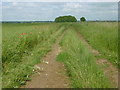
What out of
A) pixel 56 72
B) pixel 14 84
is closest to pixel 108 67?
pixel 56 72

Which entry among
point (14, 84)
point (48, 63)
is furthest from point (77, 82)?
point (48, 63)

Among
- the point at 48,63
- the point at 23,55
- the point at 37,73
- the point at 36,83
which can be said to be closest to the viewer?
the point at 36,83

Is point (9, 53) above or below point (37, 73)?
above

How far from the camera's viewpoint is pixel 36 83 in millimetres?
4934

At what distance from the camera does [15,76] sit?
4980 mm

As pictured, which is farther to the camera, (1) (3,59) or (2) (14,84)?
(1) (3,59)

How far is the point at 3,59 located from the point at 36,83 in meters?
1.81

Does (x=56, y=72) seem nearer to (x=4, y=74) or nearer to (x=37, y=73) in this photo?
(x=37, y=73)

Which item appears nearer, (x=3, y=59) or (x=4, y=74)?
(x=4, y=74)

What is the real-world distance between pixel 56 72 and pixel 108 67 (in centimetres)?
163

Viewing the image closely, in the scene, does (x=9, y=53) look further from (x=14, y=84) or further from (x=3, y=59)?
(x=14, y=84)

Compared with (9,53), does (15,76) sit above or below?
below

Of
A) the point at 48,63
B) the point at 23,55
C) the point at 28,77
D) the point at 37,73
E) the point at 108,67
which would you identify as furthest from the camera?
the point at 23,55

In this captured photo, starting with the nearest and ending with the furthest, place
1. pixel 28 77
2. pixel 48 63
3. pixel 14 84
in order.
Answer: pixel 14 84 < pixel 28 77 < pixel 48 63
